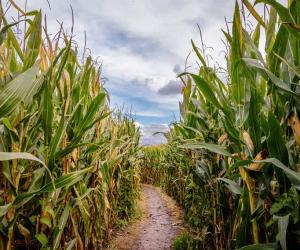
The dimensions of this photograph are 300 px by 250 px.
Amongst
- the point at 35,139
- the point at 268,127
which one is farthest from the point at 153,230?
the point at 268,127

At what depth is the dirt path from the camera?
421cm

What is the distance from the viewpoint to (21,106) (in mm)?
1419

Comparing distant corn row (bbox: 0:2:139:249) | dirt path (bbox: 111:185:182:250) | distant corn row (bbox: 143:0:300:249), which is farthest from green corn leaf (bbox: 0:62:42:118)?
dirt path (bbox: 111:185:182:250)

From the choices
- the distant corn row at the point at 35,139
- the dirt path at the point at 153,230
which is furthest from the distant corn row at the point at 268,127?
the dirt path at the point at 153,230

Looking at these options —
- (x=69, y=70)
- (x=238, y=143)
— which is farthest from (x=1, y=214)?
(x=238, y=143)

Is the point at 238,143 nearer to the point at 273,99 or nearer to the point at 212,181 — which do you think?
the point at 273,99

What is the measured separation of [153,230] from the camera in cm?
512

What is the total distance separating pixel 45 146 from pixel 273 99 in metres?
1.27

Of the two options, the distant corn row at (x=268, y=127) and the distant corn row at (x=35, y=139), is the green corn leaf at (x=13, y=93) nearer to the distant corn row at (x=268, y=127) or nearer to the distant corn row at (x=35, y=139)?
the distant corn row at (x=35, y=139)

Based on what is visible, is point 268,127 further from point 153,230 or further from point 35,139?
point 153,230

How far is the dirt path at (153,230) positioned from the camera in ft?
13.8

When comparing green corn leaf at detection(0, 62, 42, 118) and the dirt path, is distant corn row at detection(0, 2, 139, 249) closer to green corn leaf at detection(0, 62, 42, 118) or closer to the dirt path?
green corn leaf at detection(0, 62, 42, 118)

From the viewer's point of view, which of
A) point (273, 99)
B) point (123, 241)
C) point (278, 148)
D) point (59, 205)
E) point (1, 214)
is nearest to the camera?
point (1, 214)

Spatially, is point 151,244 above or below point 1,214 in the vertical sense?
below
